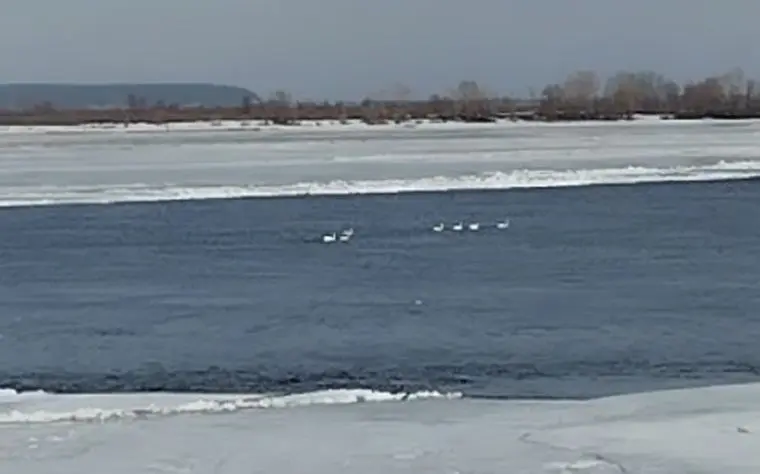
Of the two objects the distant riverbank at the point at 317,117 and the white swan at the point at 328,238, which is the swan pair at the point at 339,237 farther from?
the distant riverbank at the point at 317,117

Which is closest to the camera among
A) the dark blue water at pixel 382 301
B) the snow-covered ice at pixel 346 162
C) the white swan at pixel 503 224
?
the dark blue water at pixel 382 301

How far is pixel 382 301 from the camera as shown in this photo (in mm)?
10078

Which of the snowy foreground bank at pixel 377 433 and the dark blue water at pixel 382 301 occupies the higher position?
the snowy foreground bank at pixel 377 433

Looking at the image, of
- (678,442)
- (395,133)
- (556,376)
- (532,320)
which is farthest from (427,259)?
(395,133)

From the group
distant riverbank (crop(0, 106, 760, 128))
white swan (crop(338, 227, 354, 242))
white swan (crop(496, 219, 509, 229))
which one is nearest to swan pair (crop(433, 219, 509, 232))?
white swan (crop(496, 219, 509, 229))

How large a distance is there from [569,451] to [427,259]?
23.1 ft

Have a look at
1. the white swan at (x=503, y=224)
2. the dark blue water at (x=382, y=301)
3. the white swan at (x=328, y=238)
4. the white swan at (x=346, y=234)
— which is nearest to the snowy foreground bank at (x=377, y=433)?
the dark blue water at (x=382, y=301)

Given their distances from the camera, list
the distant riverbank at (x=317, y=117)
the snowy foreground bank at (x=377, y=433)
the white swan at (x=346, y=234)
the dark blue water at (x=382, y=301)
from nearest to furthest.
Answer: the snowy foreground bank at (x=377, y=433) → the dark blue water at (x=382, y=301) → the white swan at (x=346, y=234) → the distant riverbank at (x=317, y=117)

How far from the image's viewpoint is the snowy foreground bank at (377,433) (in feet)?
17.7

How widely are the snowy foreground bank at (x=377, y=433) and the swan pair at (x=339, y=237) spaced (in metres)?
7.00

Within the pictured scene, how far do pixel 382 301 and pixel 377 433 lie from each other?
408 cm

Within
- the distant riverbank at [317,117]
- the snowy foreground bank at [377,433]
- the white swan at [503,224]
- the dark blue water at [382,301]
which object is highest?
the snowy foreground bank at [377,433]

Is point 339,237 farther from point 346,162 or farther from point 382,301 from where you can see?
point 346,162

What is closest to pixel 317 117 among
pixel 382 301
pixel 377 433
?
pixel 382 301
